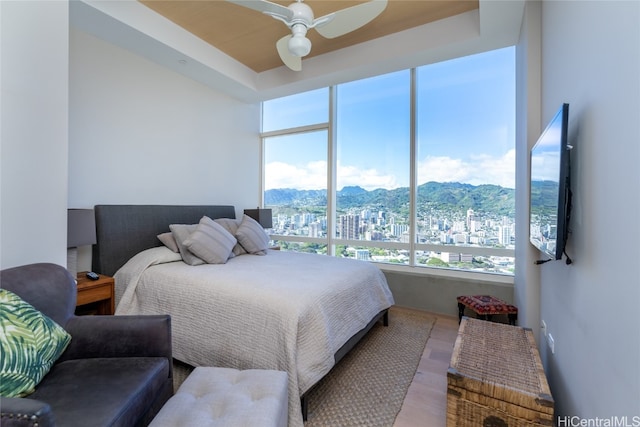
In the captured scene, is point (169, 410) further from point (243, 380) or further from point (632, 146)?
point (632, 146)

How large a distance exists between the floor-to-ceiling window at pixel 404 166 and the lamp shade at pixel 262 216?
47cm

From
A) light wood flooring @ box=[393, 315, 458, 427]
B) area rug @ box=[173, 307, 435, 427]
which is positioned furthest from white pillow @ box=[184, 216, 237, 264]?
light wood flooring @ box=[393, 315, 458, 427]

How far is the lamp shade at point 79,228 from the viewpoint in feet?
6.89

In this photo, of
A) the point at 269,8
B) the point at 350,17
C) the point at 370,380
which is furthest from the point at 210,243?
the point at 350,17

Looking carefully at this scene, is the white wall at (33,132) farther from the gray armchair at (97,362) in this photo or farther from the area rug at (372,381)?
the area rug at (372,381)

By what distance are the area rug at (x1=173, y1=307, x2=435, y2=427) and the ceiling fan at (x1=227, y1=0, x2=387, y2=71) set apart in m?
2.53

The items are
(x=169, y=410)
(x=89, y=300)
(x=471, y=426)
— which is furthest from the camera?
(x=89, y=300)

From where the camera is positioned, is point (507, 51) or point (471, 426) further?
point (507, 51)

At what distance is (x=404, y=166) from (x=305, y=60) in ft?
6.26

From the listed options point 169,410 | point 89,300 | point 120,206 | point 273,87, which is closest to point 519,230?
point 169,410

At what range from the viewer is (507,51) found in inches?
119

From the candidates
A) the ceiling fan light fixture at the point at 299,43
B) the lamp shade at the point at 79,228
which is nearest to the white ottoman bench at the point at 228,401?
the lamp shade at the point at 79,228

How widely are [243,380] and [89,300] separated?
5.43 feet

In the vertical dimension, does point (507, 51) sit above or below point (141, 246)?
above
